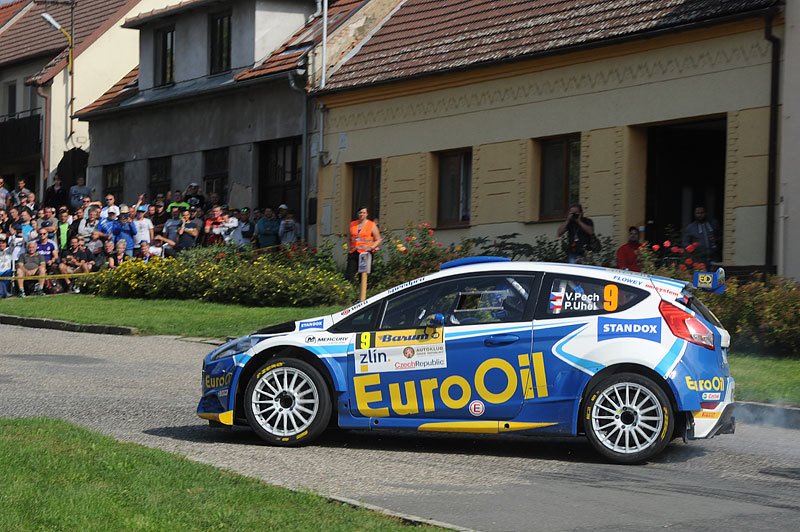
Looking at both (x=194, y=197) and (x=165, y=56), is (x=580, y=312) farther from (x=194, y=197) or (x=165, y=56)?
(x=165, y=56)

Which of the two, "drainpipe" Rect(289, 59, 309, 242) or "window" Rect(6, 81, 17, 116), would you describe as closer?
Answer: "drainpipe" Rect(289, 59, 309, 242)

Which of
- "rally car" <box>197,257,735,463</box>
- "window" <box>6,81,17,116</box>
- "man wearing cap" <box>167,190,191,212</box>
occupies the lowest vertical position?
"rally car" <box>197,257,735,463</box>

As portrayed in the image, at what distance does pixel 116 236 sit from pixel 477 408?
2117 centimetres

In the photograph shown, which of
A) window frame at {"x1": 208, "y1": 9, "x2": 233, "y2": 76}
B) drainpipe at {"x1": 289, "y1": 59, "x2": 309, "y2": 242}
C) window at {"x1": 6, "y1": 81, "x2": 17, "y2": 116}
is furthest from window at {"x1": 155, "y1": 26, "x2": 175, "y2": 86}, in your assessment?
window at {"x1": 6, "y1": 81, "x2": 17, "y2": 116}

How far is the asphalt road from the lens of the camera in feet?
29.0

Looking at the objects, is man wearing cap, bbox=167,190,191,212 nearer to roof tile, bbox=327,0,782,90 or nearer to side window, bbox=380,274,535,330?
roof tile, bbox=327,0,782,90

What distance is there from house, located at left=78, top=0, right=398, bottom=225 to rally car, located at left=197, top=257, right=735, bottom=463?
2003 centimetres

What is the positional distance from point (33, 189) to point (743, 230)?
101ft

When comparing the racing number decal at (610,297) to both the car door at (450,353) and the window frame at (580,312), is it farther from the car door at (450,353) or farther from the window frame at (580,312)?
the car door at (450,353)

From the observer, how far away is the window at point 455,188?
28.1 meters

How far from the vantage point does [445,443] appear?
1212 cm

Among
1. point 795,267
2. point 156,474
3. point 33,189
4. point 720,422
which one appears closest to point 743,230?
point 795,267

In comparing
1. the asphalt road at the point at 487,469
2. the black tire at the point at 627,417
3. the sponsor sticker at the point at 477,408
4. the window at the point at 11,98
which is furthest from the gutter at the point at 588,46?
the window at the point at 11,98

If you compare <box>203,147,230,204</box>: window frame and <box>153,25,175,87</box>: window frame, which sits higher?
<box>153,25,175,87</box>: window frame
